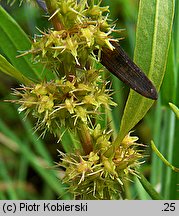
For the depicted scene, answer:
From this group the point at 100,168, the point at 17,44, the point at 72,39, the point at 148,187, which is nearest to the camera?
the point at 72,39

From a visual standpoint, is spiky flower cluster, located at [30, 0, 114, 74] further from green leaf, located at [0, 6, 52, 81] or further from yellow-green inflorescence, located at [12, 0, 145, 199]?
green leaf, located at [0, 6, 52, 81]

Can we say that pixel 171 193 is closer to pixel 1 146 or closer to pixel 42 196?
pixel 42 196

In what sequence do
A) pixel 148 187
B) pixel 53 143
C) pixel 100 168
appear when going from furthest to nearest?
pixel 53 143 → pixel 148 187 → pixel 100 168

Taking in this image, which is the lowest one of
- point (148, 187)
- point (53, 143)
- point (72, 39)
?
point (53, 143)

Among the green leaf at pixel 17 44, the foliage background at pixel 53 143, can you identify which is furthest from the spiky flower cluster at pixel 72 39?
the foliage background at pixel 53 143

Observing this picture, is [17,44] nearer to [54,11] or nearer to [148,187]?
[54,11]

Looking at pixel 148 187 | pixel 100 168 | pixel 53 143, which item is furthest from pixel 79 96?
pixel 53 143
